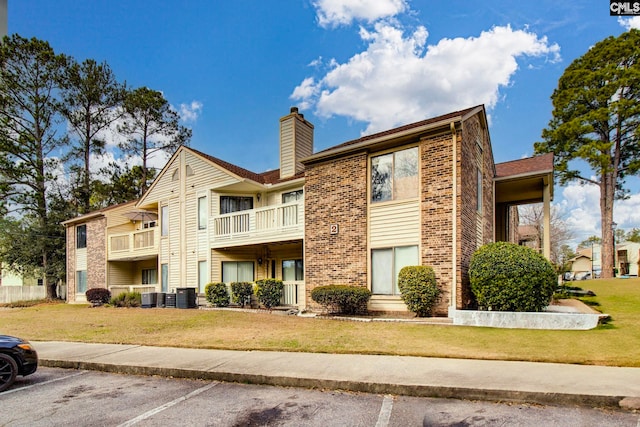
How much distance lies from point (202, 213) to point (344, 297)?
10201mm

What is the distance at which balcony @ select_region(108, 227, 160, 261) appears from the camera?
2250 cm

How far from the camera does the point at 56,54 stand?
109 feet

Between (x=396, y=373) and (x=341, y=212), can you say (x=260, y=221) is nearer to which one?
(x=341, y=212)

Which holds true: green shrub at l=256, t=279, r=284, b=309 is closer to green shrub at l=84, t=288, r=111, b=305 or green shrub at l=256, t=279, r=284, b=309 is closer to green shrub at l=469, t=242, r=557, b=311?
green shrub at l=469, t=242, r=557, b=311

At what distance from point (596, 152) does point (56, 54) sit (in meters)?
41.6

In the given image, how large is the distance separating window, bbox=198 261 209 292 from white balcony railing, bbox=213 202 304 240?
5.40ft

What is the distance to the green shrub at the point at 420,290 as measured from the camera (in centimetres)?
1128

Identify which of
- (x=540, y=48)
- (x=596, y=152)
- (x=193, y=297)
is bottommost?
(x=193, y=297)

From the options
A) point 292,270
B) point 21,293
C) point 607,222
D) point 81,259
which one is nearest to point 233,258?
point 292,270

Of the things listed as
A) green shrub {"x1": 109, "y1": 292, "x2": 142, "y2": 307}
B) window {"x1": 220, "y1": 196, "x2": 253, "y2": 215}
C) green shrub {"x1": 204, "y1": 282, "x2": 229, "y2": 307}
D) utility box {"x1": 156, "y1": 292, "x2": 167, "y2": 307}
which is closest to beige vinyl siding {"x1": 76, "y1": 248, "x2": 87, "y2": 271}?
green shrub {"x1": 109, "y1": 292, "x2": 142, "y2": 307}

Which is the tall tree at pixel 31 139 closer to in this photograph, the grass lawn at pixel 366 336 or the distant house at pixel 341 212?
the distant house at pixel 341 212

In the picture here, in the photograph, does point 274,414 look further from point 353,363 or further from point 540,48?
point 540,48

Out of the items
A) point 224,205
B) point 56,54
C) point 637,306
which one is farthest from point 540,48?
point 56,54

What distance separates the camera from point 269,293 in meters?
16.1
